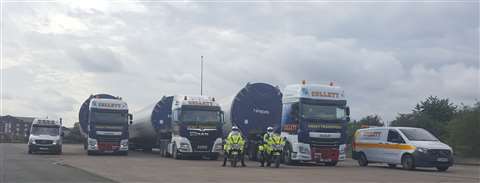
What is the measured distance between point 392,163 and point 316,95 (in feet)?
13.3

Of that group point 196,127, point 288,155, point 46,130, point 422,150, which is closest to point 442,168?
point 422,150

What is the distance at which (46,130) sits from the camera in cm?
3797

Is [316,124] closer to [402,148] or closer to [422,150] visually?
[402,148]

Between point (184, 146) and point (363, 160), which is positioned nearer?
point (363, 160)

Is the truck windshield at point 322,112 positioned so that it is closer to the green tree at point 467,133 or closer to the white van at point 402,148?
the white van at point 402,148

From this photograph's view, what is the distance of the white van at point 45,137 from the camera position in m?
37.3

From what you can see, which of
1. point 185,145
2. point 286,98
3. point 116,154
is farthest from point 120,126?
point 286,98

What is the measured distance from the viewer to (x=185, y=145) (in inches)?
1219

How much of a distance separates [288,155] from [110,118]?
13.0 metres

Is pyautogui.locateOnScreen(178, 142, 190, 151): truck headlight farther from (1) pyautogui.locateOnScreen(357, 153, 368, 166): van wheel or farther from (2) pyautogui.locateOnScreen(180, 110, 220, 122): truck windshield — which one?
(1) pyautogui.locateOnScreen(357, 153, 368, 166): van wheel

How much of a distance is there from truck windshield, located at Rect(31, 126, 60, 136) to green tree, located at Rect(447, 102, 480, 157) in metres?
23.6

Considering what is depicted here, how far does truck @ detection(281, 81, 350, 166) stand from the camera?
2581cm

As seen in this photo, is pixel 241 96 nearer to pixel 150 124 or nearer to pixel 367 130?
pixel 367 130

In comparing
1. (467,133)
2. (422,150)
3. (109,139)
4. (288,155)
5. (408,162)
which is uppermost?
(467,133)
